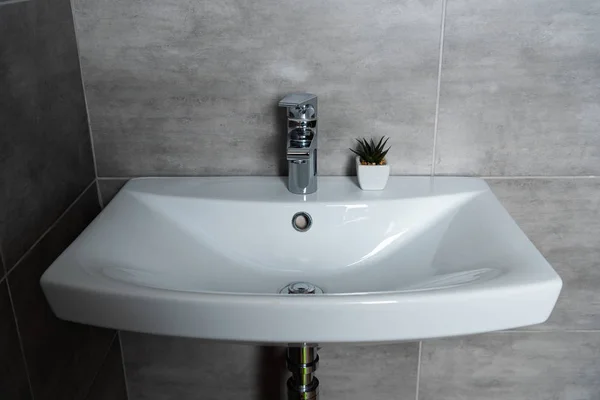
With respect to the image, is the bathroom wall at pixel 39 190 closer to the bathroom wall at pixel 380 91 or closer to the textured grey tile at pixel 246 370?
the bathroom wall at pixel 380 91

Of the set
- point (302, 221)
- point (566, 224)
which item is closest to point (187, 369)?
point (302, 221)

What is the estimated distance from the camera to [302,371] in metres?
0.96

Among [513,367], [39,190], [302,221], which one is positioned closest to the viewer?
[39,190]

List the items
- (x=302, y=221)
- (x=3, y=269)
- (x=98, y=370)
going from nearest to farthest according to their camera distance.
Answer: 1. (x=3, y=269)
2. (x=302, y=221)
3. (x=98, y=370)

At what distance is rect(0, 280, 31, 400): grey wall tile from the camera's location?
30.0 inches

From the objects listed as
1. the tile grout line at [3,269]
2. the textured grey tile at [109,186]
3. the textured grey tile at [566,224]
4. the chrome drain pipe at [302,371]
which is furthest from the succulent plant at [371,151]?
the tile grout line at [3,269]

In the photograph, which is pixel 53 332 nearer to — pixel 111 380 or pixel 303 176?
pixel 111 380

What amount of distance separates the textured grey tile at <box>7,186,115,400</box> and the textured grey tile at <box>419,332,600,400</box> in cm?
68

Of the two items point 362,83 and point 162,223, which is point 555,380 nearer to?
point 362,83

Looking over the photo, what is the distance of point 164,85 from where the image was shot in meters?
1.04

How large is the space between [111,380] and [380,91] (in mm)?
792

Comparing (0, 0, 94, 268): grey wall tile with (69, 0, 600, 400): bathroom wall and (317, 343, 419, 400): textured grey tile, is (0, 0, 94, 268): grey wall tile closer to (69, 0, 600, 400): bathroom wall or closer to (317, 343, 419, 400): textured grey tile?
(69, 0, 600, 400): bathroom wall

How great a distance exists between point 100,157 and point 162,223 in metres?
0.23

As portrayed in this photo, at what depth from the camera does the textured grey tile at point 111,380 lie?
1.10 m
